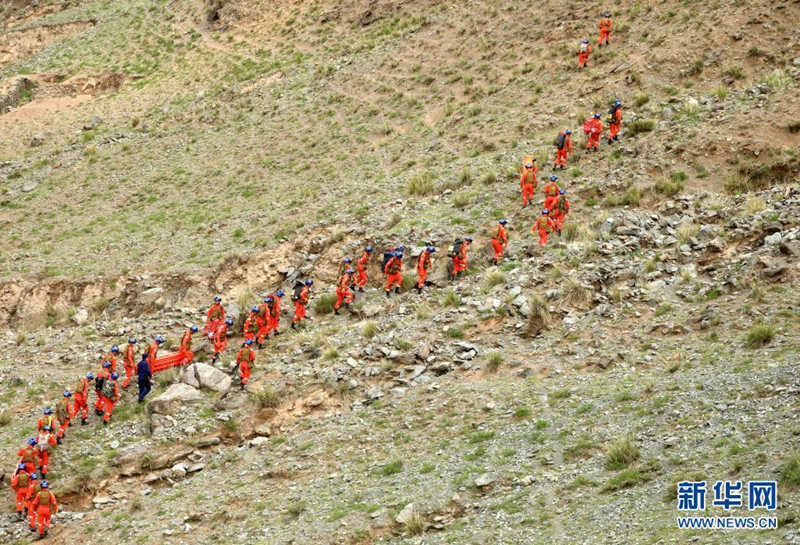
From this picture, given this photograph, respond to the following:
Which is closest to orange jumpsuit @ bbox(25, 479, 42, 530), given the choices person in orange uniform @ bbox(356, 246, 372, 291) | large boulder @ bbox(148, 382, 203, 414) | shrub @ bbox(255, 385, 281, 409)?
large boulder @ bbox(148, 382, 203, 414)

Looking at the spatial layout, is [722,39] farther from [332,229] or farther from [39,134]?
[39,134]

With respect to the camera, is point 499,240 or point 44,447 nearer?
point 44,447

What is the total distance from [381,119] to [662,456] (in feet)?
75.5

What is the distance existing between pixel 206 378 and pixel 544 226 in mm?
8866

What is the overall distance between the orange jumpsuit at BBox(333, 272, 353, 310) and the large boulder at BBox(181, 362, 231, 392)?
3.52 m

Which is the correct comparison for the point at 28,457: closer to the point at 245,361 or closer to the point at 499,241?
the point at 245,361

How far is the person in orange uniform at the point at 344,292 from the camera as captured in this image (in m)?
21.9

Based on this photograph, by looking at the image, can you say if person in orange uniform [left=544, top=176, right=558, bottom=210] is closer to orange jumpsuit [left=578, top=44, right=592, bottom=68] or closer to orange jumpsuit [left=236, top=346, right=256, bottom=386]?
orange jumpsuit [left=236, top=346, right=256, bottom=386]

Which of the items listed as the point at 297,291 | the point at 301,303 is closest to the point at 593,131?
the point at 297,291

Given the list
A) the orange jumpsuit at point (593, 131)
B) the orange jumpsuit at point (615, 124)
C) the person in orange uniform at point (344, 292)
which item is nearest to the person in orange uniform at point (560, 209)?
the orange jumpsuit at point (593, 131)

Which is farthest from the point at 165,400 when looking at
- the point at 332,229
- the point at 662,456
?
the point at 662,456

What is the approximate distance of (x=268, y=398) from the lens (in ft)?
60.8

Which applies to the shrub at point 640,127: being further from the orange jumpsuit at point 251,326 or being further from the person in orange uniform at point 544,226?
the orange jumpsuit at point 251,326

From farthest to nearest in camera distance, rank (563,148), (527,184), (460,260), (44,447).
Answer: (563,148), (527,184), (460,260), (44,447)
